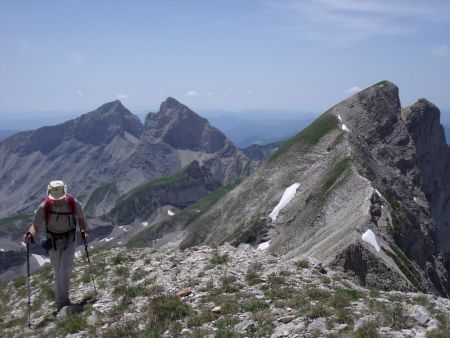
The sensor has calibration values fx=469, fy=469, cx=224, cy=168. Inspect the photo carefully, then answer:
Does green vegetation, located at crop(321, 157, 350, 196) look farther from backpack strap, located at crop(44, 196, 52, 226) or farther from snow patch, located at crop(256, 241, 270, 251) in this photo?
backpack strap, located at crop(44, 196, 52, 226)

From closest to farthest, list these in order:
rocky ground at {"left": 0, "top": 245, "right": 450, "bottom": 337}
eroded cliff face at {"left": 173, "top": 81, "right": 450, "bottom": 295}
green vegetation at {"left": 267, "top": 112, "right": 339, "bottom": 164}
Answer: rocky ground at {"left": 0, "top": 245, "right": 450, "bottom": 337} < eroded cliff face at {"left": 173, "top": 81, "right": 450, "bottom": 295} < green vegetation at {"left": 267, "top": 112, "right": 339, "bottom": 164}

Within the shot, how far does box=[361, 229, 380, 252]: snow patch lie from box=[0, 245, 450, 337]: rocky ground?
726 inches

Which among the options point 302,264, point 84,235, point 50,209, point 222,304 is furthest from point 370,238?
point 50,209

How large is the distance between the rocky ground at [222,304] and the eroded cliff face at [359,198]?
1440cm

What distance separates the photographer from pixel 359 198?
52.4 meters

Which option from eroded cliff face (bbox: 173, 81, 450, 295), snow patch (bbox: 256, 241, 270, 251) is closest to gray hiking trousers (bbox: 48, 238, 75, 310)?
eroded cliff face (bbox: 173, 81, 450, 295)

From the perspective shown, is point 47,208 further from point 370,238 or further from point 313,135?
point 313,135

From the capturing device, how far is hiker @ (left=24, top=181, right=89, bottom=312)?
16438 millimetres

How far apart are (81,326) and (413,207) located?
73.3 m

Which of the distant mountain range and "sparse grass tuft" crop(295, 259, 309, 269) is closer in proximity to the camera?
"sparse grass tuft" crop(295, 259, 309, 269)

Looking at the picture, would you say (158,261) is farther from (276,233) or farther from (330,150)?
(330,150)

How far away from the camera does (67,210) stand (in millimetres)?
16656

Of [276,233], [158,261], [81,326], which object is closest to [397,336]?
[81,326]

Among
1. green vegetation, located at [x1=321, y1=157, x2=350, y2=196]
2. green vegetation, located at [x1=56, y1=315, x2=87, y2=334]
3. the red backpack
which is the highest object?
the red backpack
